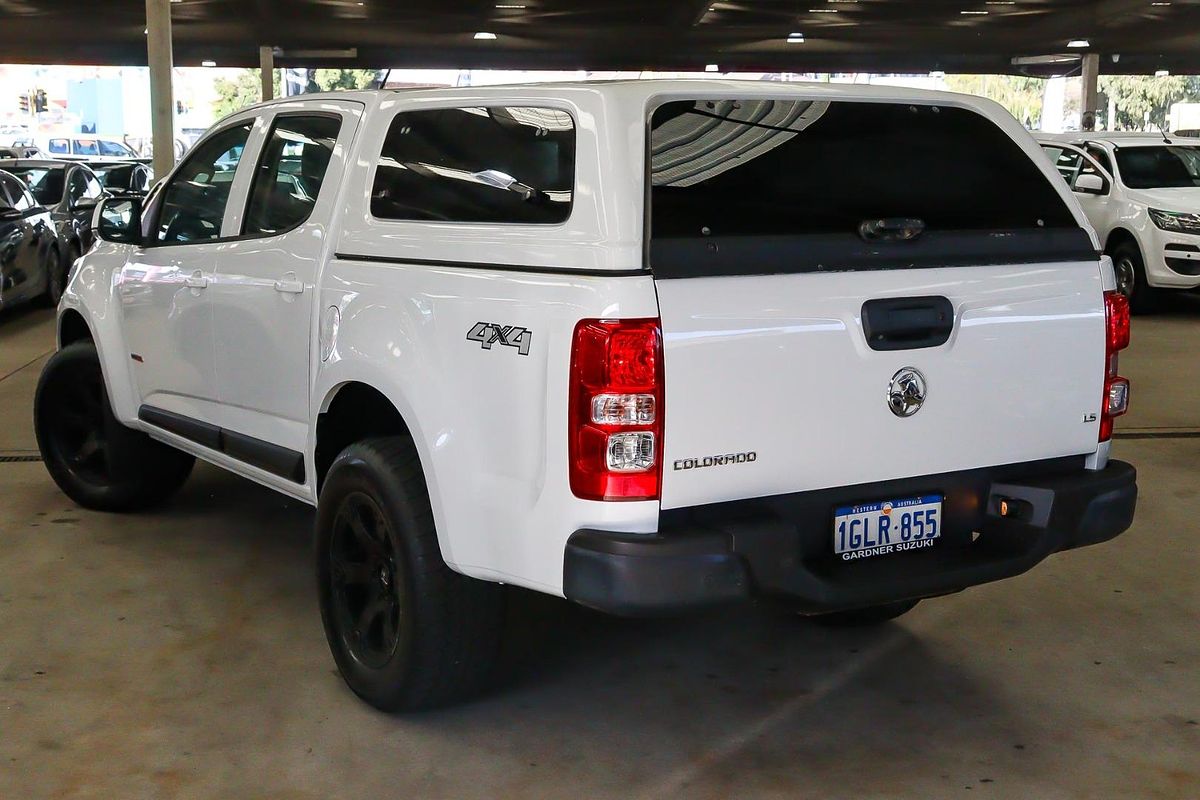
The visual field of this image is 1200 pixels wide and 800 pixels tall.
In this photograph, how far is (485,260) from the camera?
348 cm

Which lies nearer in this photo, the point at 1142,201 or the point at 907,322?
the point at 907,322

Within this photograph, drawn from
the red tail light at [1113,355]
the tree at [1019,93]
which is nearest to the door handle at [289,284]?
the red tail light at [1113,355]

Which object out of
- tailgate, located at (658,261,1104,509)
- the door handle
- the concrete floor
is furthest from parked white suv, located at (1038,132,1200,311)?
the door handle

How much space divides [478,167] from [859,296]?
1083 mm

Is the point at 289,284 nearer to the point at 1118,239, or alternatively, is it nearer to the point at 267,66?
the point at 1118,239

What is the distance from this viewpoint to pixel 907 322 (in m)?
3.42

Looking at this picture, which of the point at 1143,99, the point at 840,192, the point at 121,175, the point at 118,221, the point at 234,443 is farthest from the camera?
the point at 1143,99

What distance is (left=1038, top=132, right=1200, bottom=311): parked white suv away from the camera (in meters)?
12.9

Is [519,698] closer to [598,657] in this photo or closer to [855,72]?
[598,657]

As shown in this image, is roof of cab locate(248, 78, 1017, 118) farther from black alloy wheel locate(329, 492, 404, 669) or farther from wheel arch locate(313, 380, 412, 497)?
black alloy wheel locate(329, 492, 404, 669)

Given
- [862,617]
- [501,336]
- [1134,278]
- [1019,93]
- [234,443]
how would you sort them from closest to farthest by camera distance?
[501,336], [862,617], [234,443], [1134,278], [1019,93]

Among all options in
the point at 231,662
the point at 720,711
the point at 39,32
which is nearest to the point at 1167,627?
the point at 720,711

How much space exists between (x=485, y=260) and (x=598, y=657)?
1535mm

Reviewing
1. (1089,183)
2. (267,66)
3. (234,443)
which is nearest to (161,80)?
(1089,183)
